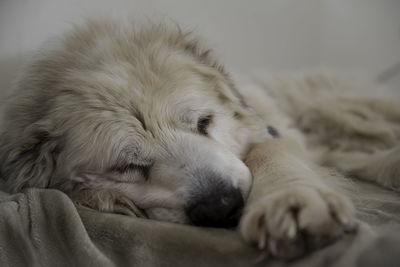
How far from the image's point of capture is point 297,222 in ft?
2.91

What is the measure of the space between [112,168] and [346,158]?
110cm

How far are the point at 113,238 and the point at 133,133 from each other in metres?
0.37

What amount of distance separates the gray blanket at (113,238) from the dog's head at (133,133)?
0.47 feet

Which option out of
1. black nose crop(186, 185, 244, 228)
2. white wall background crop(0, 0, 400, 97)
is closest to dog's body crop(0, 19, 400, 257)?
black nose crop(186, 185, 244, 228)

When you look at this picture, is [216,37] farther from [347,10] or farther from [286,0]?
[347,10]

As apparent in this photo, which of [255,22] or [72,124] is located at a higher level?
[255,22]

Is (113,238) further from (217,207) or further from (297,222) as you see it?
(297,222)

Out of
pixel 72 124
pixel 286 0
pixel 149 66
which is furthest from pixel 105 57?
pixel 286 0

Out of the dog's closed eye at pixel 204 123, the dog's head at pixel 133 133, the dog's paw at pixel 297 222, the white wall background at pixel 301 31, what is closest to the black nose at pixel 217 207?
the dog's head at pixel 133 133

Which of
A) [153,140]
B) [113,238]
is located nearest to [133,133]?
[153,140]

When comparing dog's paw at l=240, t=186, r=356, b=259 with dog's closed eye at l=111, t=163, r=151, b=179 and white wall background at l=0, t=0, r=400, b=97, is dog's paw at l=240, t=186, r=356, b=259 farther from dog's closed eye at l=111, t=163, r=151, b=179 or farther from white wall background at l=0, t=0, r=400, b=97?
white wall background at l=0, t=0, r=400, b=97

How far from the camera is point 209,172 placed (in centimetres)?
124

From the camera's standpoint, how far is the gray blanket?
0.95 meters

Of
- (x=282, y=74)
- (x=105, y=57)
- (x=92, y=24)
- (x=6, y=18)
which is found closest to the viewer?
(x=105, y=57)
